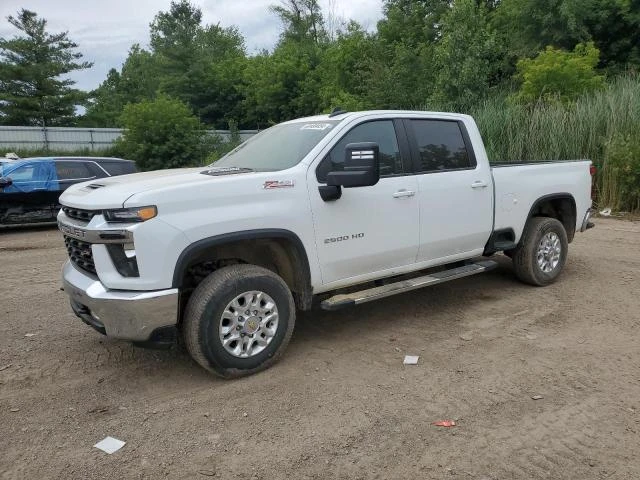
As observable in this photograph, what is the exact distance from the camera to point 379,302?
6.06m

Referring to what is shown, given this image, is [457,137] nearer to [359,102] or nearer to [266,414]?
[266,414]

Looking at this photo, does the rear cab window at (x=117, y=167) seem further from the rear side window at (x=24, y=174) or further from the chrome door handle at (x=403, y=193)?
the chrome door handle at (x=403, y=193)

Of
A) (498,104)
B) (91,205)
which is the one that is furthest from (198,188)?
(498,104)

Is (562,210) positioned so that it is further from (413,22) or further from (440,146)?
(413,22)

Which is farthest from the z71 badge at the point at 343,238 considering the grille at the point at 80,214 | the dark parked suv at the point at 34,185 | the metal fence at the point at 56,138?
the metal fence at the point at 56,138

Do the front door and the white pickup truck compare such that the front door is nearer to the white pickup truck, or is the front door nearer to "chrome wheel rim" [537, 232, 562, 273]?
the white pickup truck

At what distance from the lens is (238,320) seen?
13.3ft

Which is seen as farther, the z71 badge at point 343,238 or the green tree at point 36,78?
the green tree at point 36,78

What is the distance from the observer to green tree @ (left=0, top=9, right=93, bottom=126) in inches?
1484

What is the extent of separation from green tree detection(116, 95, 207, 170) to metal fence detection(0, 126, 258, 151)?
1.73 m

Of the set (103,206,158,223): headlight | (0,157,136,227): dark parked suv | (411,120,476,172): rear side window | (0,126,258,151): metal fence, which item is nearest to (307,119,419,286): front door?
(411,120,476,172): rear side window

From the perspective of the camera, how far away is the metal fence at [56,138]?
2583 cm

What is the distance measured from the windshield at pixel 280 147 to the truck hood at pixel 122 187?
337 mm

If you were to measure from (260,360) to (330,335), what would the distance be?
105 centimetres
